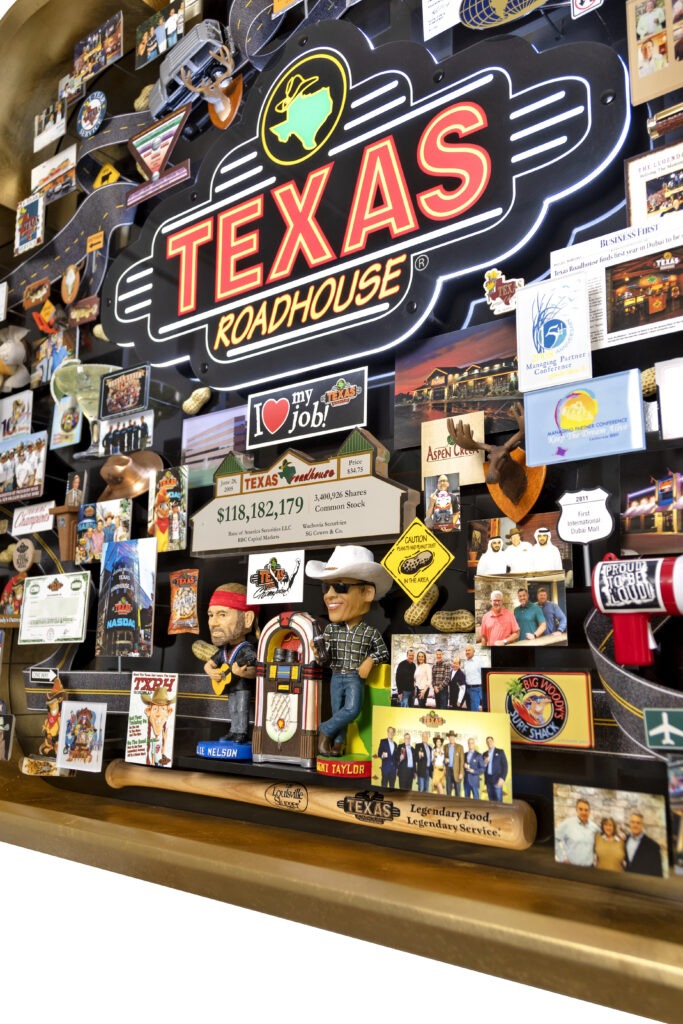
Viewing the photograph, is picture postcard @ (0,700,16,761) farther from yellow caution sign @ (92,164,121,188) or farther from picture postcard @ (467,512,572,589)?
yellow caution sign @ (92,164,121,188)

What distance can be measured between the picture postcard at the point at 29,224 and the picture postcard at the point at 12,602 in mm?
1342

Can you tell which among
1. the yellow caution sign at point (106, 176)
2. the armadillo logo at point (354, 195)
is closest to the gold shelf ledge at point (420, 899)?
the armadillo logo at point (354, 195)

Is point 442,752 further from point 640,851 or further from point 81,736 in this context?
point 81,736

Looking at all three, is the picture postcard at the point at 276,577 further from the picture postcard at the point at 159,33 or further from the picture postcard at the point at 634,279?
the picture postcard at the point at 159,33

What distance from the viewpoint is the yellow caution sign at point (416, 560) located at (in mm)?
1690

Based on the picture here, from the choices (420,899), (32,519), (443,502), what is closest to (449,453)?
(443,502)

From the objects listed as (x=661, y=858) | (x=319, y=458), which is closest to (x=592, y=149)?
(x=319, y=458)

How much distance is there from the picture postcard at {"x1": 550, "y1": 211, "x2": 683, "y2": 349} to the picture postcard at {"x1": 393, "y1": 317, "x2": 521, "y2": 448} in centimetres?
20

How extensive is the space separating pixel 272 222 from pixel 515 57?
79 centimetres

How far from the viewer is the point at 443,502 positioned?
5.65ft

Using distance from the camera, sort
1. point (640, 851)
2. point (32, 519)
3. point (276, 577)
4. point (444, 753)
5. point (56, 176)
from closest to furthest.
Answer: point (640, 851) → point (444, 753) → point (276, 577) → point (32, 519) → point (56, 176)

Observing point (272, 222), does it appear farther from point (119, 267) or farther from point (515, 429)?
point (515, 429)

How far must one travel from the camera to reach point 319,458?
197cm

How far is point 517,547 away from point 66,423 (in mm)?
1818
